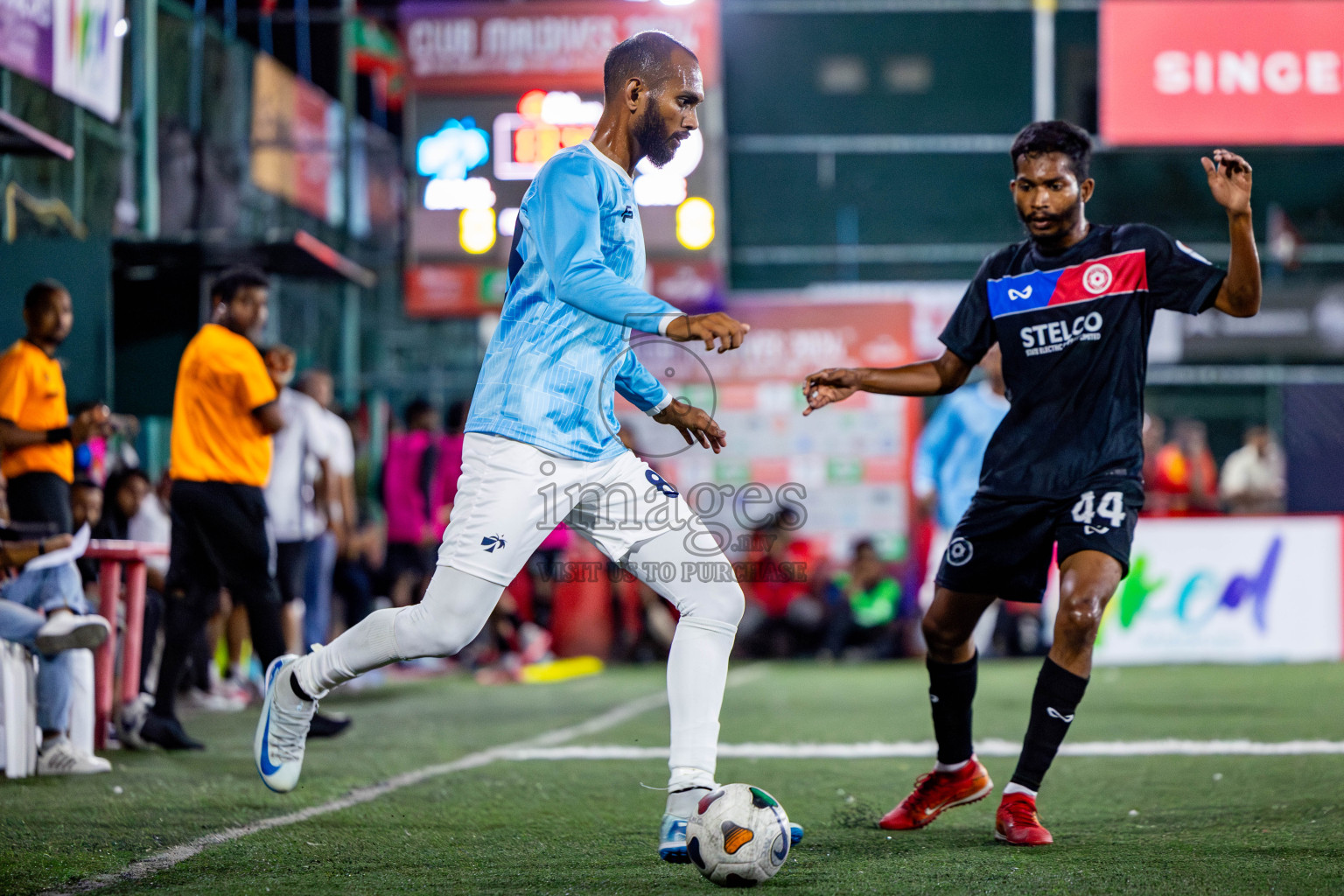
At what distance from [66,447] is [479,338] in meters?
11.1

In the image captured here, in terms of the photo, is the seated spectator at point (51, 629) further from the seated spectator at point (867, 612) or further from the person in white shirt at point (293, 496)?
the seated spectator at point (867, 612)

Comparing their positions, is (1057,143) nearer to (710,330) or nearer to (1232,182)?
(1232,182)

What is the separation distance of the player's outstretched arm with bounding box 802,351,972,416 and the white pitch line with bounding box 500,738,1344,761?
215cm

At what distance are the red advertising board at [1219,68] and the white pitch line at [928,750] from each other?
34.5 feet

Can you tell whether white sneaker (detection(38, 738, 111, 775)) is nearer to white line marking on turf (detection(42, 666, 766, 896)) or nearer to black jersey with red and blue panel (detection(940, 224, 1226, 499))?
white line marking on turf (detection(42, 666, 766, 896))

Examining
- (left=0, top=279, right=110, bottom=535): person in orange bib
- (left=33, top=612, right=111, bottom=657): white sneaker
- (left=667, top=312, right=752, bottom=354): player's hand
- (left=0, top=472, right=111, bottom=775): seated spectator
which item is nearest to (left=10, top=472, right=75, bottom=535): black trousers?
(left=0, top=279, right=110, bottom=535): person in orange bib

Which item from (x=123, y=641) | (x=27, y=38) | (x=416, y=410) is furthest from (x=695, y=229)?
(x=123, y=641)

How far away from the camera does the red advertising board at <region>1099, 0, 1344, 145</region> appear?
51.6 feet

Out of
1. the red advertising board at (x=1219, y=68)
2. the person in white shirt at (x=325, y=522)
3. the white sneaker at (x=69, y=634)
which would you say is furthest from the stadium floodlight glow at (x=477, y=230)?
the white sneaker at (x=69, y=634)

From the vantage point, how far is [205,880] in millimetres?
3561

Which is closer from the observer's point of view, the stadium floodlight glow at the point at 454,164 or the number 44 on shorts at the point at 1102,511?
the number 44 on shorts at the point at 1102,511

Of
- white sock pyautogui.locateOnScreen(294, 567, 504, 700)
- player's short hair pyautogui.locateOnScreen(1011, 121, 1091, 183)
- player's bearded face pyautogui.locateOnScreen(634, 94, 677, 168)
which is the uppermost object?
player's short hair pyautogui.locateOnScreen(1011, 121, 1091, 183)

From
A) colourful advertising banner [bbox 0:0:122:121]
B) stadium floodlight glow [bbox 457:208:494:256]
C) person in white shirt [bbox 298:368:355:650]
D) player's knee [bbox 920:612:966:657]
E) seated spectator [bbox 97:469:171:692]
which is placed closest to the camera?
player's knee [bbox 920:612:966:657]

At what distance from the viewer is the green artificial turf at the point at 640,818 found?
3561 mm
